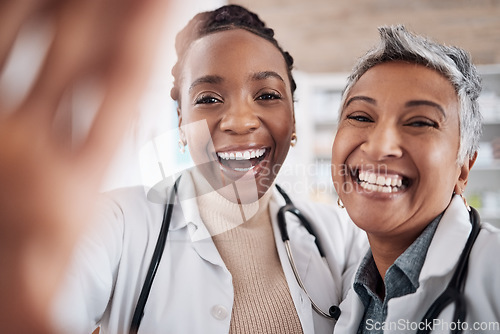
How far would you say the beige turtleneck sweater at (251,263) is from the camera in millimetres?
657

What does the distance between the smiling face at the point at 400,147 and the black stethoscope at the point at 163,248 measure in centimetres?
18

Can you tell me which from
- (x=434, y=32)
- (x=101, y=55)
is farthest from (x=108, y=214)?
(x=434, y=32)

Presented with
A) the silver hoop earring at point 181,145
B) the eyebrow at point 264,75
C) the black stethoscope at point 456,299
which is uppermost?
the eyebrow at point 264,75

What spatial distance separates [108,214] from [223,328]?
26 cm

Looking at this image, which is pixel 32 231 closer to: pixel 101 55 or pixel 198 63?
pixel 101 55

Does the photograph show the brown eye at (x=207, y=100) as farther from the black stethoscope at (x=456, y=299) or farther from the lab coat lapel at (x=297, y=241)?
the black stethoscope at (x=456, y=299)

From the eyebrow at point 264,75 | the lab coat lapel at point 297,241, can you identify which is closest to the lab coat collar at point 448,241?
the lab coat lapel at point 297,241

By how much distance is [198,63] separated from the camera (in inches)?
25.2

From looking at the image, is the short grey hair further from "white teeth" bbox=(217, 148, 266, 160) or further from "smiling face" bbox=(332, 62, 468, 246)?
"white teeth" bbox=(217, 148, 266, 160)

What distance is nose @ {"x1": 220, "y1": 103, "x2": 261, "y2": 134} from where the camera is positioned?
0.63 m

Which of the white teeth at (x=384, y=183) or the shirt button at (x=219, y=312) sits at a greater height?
the white teeth at (x=384, y=183)

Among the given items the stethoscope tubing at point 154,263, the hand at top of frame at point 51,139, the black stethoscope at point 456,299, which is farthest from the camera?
the stethoscope tubing at point 154,263

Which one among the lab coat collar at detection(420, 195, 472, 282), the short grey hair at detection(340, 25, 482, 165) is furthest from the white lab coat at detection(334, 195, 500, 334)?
the short grey hair at detection(340, 25, 482, 165)

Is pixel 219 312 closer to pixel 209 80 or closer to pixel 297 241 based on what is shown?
pixel 297 241
